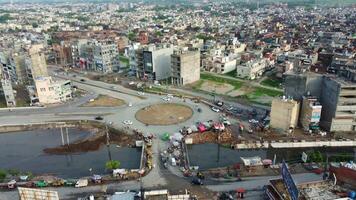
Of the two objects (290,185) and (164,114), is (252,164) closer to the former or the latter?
(290,185)

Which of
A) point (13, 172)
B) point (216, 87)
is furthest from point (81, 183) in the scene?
point (216, 87)

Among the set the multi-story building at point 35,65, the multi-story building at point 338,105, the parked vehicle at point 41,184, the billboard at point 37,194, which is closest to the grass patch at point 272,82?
the multi-story building at point 338,105

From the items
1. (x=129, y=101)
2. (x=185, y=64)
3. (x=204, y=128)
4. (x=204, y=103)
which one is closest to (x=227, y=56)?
(x=185, y=64)

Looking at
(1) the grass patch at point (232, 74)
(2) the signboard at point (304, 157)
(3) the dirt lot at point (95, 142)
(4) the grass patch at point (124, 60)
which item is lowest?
(3) the dirt lot at point (95, 142)

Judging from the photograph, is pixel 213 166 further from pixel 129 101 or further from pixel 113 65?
pixel 113 65

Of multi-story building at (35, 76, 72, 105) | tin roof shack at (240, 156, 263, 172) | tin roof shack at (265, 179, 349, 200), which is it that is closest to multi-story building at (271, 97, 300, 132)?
tin roof shack at (240, 156, 263, 172)

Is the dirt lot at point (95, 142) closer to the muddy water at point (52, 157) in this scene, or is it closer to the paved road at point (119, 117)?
the muddy water at point (52, 157)

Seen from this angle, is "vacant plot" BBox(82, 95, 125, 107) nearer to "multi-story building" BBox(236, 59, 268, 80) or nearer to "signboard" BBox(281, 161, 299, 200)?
"multi-story building" BBox(236, 59, 268, 80)
